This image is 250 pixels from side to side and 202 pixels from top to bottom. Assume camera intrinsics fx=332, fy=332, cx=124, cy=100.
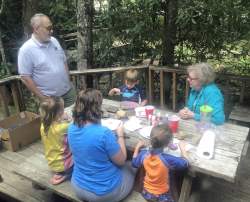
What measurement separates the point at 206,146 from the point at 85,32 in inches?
108

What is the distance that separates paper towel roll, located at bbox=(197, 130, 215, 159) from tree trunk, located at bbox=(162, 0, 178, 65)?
8.50 feet

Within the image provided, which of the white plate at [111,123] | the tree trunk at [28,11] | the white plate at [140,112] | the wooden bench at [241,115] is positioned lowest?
the wooden bench at [241,115]

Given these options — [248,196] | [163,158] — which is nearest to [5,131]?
[163,158]

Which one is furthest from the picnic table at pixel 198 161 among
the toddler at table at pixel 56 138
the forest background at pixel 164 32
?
the forest background at pixel 164 32

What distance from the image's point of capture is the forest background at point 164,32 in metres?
4.47

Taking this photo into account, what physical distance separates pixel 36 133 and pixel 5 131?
348mm

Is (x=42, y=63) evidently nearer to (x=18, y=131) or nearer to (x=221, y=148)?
(x=18, y=131)

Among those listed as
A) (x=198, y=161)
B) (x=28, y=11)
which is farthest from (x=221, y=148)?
(x=28, y=11)

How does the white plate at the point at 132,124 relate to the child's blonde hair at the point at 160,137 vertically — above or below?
below

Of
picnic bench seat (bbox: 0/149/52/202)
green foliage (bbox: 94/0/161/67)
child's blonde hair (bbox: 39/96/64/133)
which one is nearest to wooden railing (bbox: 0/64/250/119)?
green foliage (bbox: 94/0/161/67)

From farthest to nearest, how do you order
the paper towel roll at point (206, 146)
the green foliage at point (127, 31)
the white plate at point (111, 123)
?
the green foliage at point (127, 31)
the white plate at point (111, 123)
the paper towel roll at point (206, 146)

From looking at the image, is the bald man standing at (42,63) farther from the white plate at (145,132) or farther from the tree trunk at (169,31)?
the tree trunk at (169,31)

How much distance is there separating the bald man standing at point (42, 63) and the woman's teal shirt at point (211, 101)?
1.47 m

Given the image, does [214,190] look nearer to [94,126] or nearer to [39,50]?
[94,126]
